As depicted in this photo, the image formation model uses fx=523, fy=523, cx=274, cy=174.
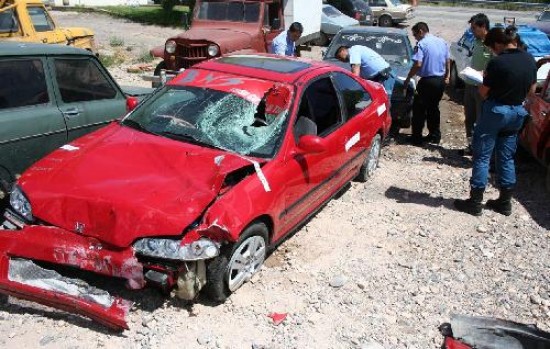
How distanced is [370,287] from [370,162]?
8.32 ft

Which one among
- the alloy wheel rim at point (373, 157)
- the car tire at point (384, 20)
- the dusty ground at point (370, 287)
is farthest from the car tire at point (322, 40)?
the dusty ground at point (370, 287)

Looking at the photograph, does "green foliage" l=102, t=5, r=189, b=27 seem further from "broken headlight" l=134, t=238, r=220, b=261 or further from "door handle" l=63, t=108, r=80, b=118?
"broken headlight" l=134, t=238, r=220, b=261

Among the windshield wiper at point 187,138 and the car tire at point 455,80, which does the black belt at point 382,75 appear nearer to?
the windshield wiper at point 187,138

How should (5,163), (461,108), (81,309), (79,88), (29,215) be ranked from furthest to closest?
1. (461,108)
2. (79,88)
3. (5,163)
4. (29,215)
5. (81,309)

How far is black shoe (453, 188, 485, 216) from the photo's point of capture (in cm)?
569

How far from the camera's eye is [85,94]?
532cm

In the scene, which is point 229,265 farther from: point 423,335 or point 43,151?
point 43,151

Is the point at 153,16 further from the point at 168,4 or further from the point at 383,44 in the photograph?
the point at 383,44

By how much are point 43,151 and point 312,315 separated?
9.44 feet

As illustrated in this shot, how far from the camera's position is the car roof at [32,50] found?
466 cm

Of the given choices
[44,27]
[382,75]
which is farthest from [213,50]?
[44,27]

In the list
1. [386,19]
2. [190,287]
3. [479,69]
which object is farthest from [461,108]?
[386,19]

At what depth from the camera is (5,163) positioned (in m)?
4.52

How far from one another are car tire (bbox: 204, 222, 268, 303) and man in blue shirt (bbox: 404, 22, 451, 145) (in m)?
4.62
